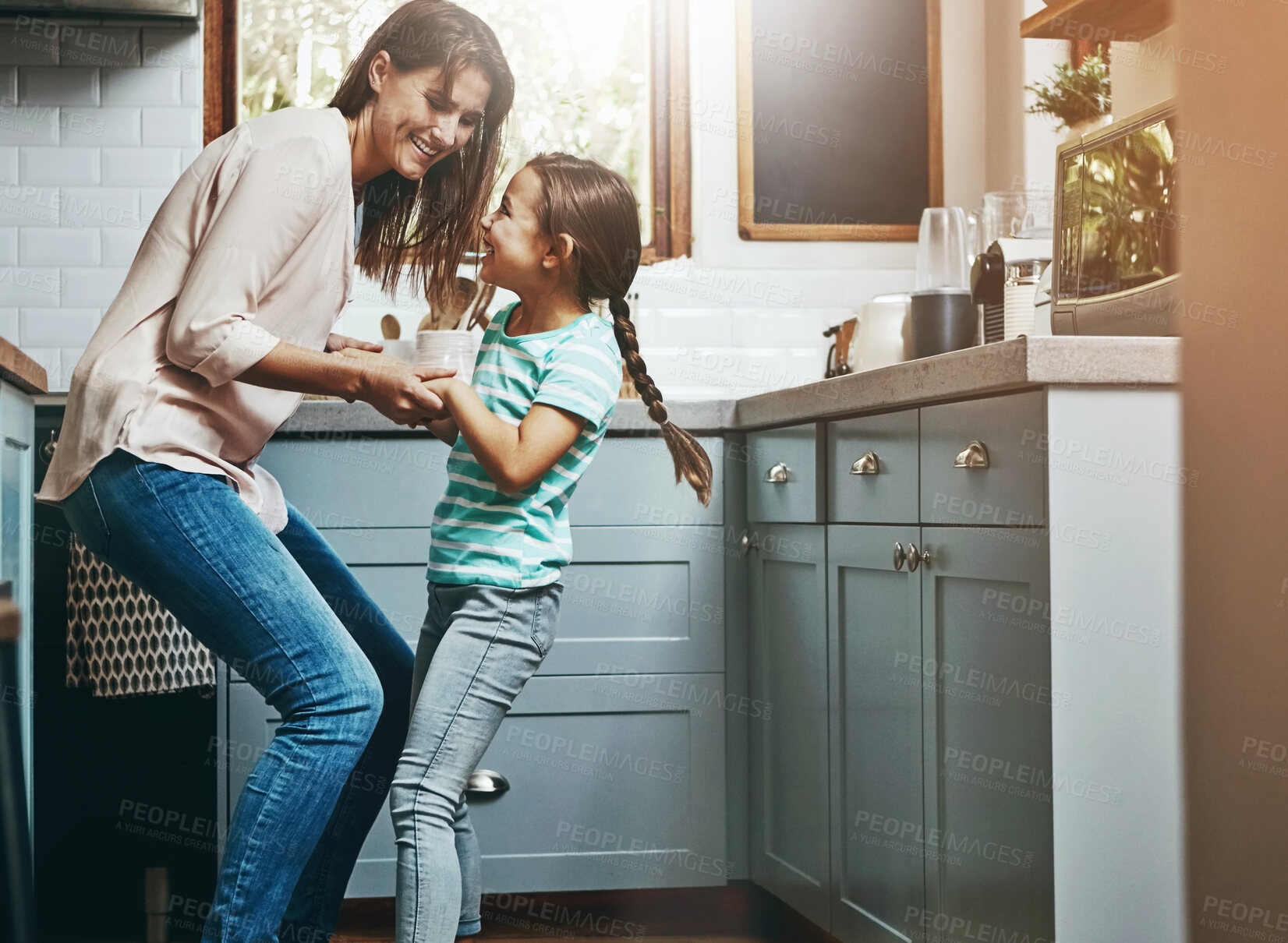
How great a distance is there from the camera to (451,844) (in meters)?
1.36

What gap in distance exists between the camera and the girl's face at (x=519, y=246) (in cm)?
153

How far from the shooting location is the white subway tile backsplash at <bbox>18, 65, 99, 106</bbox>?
266 cm

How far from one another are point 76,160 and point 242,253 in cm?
171

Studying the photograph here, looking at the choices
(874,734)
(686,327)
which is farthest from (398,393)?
(686,327)

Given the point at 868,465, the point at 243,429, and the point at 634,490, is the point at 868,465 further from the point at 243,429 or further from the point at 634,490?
the point at 243,429

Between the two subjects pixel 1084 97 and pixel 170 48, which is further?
pixel 170 48

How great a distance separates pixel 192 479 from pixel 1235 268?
1.18m

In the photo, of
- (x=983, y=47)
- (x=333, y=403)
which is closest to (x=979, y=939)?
(x=333, y=403)

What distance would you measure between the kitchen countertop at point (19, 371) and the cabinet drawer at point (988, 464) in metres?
1.22

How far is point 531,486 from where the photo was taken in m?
1.43

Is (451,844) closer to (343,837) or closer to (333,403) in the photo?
(343,837)
